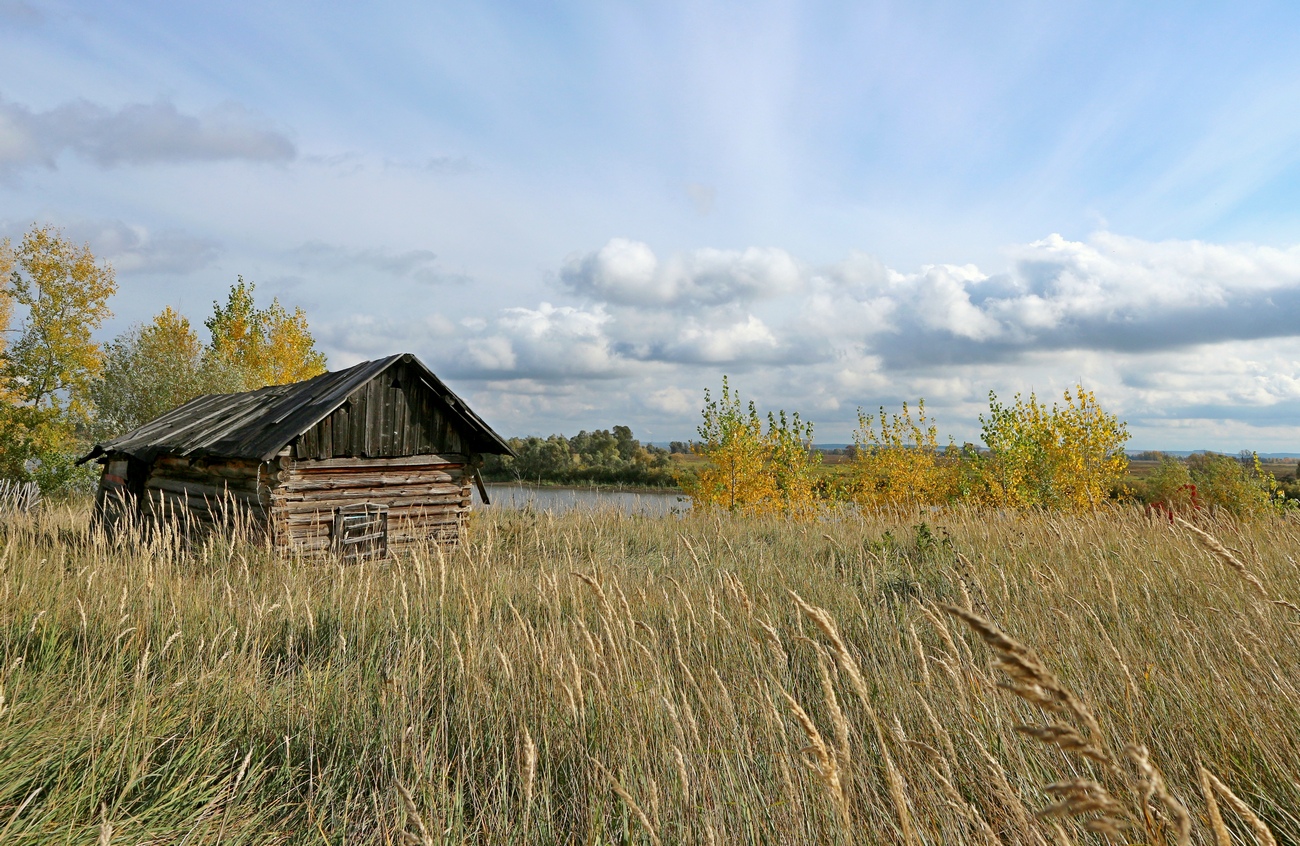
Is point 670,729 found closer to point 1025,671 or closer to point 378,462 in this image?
point 1025,671

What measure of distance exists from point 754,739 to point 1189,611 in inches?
147

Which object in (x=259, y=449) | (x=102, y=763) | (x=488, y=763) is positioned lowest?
(x=488, y=763)

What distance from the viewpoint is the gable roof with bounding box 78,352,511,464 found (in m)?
11.0

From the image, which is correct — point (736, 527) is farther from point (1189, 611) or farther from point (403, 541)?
point (1189, 611)

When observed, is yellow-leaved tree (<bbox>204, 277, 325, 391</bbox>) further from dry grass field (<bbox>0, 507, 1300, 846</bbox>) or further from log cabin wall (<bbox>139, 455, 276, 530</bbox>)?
dry grass field (<bbox>0, 507, 1300, 846</bbox>)

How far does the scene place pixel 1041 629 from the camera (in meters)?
4.51

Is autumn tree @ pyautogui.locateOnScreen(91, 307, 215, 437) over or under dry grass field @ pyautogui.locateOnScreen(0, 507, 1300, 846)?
over

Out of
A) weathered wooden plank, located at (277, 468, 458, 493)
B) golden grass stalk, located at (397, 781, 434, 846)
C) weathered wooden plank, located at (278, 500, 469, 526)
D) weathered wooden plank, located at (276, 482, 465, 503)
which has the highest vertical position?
weathered wooden plank, located at (277, 468, 458, 493)

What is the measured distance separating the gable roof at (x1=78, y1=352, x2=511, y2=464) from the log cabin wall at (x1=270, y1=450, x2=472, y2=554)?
0.60m

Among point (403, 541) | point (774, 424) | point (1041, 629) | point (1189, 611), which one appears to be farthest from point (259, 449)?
point (774, 424)

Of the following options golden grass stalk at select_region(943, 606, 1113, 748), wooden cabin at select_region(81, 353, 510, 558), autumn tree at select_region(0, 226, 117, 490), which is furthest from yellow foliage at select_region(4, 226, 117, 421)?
golden grass stalk at select_region(943, 606, 1113, 748)

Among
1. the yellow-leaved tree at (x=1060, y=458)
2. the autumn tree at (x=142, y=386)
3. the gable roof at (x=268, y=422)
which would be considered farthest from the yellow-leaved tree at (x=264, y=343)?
the yellow-leaved tree at (x=1060, y=458)

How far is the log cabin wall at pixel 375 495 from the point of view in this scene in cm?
1105

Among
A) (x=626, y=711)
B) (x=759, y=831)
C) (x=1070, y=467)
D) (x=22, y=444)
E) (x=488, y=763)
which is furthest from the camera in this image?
(x=22, y=444)
